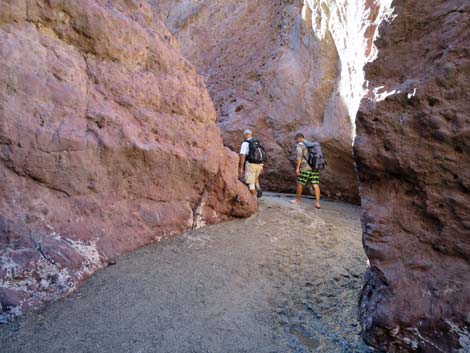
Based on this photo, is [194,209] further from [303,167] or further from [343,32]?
[343,32]

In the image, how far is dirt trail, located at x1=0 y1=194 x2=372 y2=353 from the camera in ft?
7.22

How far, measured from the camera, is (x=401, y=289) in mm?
1952

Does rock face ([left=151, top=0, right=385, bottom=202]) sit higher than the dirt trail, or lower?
higher

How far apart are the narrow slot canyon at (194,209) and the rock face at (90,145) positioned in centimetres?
1

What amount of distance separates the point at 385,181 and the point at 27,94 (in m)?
2.88

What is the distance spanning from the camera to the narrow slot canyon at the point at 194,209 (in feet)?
6.27

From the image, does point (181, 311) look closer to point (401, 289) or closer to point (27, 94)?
point (401, 289)

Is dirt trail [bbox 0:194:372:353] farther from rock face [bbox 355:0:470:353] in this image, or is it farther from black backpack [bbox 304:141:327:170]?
black backpack [bbox 304:141:327:170]

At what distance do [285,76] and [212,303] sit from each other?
7.89 meters

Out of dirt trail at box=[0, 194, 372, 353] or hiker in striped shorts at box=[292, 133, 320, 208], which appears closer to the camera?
dirt trail at box=[0, 194, 372, 353]

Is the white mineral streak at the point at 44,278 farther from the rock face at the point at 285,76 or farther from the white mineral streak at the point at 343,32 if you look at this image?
the rock face at the point at 285,76

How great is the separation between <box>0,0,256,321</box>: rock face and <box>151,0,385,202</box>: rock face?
368cm

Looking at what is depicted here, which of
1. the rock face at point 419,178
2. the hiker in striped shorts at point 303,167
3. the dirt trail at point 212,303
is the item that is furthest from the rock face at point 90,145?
the rock face at point 419,178

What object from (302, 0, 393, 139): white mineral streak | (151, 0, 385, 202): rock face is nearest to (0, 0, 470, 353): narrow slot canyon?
(302, 0, 393, 139): white mineral streak
